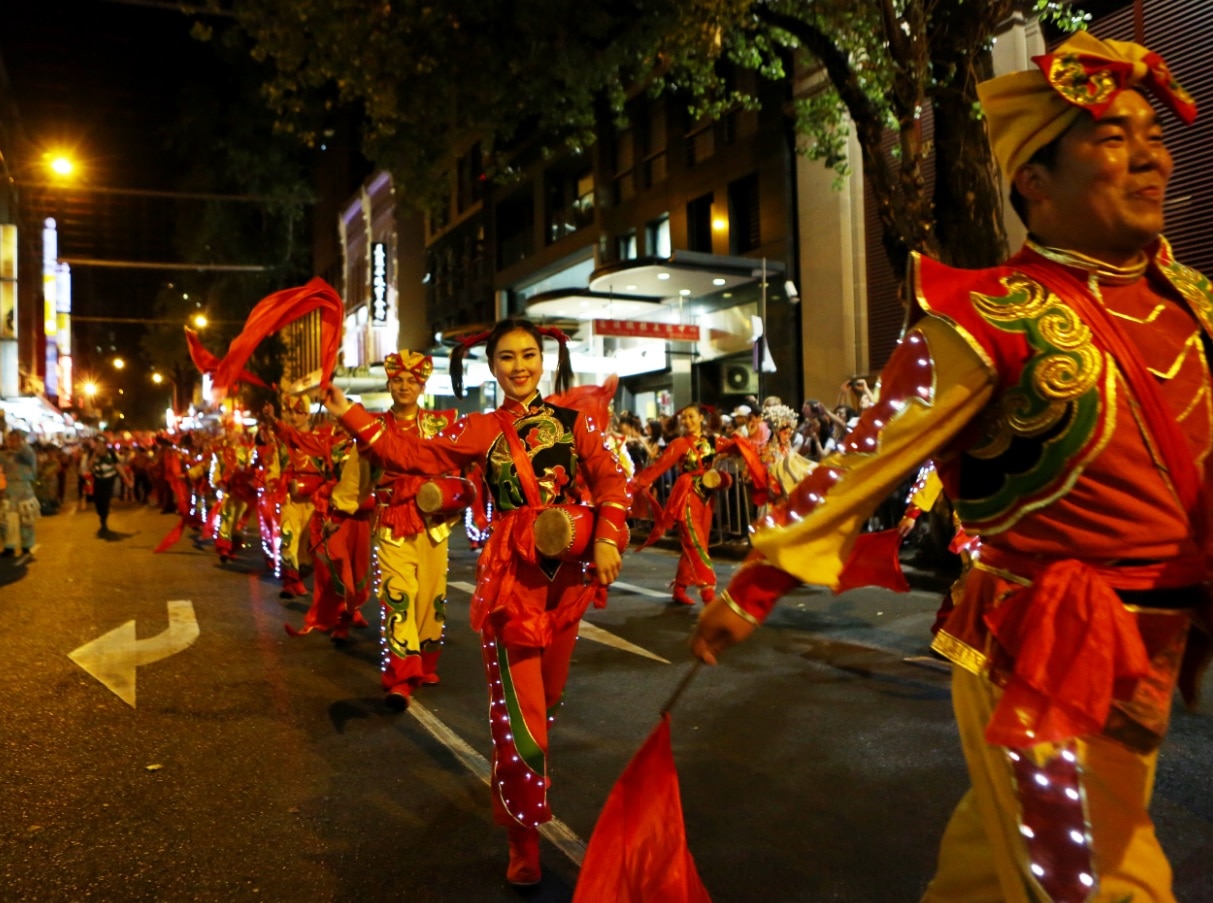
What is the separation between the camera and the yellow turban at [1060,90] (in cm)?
189

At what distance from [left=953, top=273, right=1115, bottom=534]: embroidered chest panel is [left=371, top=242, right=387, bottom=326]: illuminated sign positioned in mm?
43921

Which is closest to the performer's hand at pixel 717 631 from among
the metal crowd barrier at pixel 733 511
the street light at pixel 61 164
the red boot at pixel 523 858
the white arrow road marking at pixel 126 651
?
the red boot at pixel 523 858

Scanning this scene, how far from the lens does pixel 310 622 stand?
8.17 m

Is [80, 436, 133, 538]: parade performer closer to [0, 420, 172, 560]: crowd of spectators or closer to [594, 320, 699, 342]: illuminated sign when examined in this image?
[0, 420, 172, 560]: crowd of spectators

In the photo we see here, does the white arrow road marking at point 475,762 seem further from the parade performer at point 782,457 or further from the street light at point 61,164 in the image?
the street light at point 61,164

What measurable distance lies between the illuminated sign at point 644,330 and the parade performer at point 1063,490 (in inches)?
673

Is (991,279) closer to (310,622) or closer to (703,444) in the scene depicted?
(310,622)

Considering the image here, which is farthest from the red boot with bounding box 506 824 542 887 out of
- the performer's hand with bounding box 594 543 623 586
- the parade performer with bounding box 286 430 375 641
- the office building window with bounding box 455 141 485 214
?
the office building window with bounding box 455 141 485 214

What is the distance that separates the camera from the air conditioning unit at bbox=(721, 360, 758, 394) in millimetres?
21469

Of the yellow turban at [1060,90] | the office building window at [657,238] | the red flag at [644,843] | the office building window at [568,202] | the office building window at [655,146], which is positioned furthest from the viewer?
the office building window at [568,202]

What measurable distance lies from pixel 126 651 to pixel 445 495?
381 centimetres

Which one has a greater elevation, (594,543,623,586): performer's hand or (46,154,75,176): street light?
(46,154,75,176): street light

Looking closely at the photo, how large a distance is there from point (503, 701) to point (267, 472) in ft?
33.3

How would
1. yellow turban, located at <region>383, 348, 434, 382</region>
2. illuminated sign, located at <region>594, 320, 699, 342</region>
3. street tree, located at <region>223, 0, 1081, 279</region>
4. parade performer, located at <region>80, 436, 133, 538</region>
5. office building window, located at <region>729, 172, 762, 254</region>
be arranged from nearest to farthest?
yellow turban, located at <region>383, 348, 434, 382</region> → street tree, located at <region>223, 0, 1081, 279</region> → illuminated sign, located at <region>594, 320, 699, 342</region> → parade performer, located at <region>80, 436, 133, 538</region> → office building window, located at <region>729, 172, 762, 254</region>
